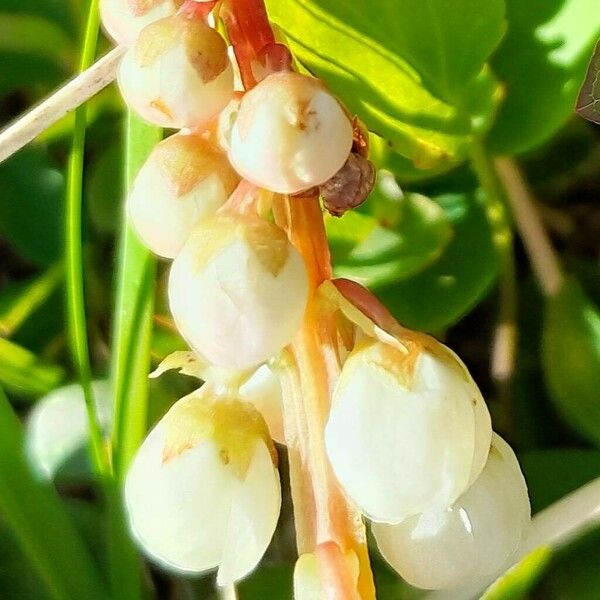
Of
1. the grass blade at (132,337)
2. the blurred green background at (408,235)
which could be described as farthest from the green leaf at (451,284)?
the grass blade at (132,337)

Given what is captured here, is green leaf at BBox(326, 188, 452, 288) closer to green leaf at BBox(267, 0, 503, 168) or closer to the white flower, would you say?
green leaf at BBox(267, 0, 503, 168)

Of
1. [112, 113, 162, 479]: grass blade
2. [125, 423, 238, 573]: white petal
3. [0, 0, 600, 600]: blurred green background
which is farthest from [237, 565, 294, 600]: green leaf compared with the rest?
[125, 423, 238, 573]: white petal

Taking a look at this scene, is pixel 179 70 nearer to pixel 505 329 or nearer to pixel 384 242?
pixel 384 242

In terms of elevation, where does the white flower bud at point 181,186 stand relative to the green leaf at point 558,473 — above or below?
above

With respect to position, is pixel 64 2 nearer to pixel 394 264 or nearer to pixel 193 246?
pixel 394 264

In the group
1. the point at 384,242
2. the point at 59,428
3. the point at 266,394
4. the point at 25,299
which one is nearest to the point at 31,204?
the point at 25,299

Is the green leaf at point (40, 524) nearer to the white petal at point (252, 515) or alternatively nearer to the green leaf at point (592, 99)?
the white petal at point (252, 515)
